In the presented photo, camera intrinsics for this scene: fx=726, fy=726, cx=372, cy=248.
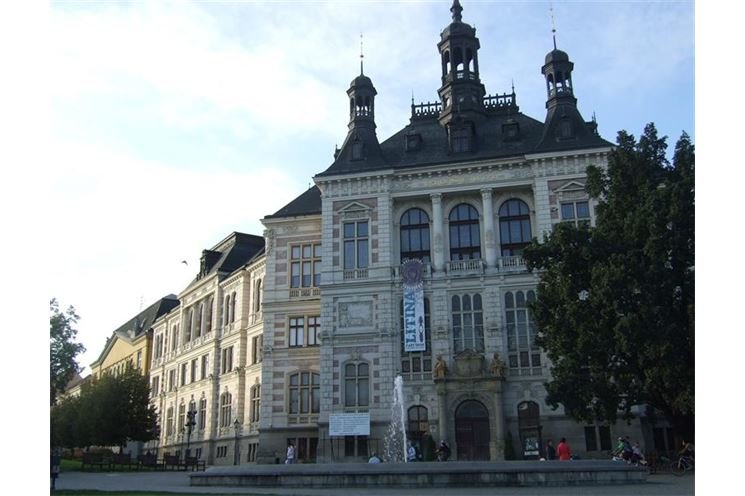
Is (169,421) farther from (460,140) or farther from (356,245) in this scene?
(460,140)

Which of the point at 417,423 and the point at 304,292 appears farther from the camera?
the point at 304,292

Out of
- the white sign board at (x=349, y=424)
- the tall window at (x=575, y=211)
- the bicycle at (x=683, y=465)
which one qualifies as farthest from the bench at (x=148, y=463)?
the bicycle at (x=683, y=465)

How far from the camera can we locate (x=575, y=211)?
39875mm

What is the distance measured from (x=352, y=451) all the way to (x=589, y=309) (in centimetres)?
1809

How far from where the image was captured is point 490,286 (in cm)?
3984

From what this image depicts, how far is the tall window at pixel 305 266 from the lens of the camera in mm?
45188

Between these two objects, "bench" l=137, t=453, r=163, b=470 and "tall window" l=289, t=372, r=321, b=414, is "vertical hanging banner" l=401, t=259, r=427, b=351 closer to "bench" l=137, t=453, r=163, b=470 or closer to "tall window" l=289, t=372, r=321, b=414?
"tall window" l=289, t=372, r=321, b=414

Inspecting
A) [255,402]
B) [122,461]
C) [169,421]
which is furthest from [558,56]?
[169,421]

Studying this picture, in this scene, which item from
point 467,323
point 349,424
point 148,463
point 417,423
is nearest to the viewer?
point 349,424

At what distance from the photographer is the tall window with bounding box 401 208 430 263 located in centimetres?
4225

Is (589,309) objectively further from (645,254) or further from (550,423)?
(550,423)

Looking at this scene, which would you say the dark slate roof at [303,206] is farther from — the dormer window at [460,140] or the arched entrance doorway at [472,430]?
the arched entrance doorway at [472,430]

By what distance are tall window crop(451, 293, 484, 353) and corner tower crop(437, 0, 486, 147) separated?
39.5 feet

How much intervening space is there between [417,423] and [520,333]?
7.39 metres
